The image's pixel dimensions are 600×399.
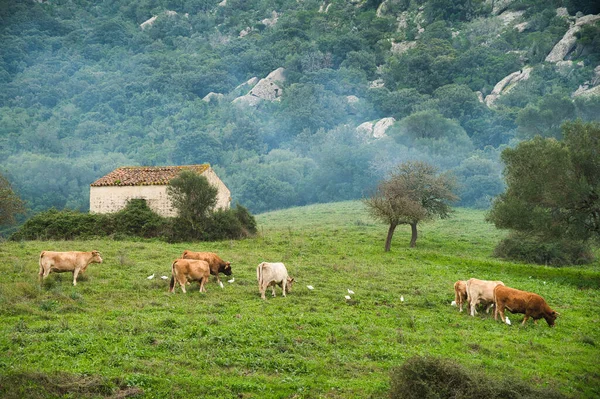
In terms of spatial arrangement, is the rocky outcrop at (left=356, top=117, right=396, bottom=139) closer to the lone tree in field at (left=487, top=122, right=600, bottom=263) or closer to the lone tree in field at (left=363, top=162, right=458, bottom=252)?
the lone tree in field at (left=363, top=162, right=458, bottom=252)

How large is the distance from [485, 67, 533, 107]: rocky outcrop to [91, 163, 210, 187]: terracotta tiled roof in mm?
114135

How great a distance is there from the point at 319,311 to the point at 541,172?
20258 mm

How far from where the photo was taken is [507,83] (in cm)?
15488

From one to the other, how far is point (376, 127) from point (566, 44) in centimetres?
5689

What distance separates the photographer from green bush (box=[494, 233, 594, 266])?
3838cm

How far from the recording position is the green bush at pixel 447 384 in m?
11.9

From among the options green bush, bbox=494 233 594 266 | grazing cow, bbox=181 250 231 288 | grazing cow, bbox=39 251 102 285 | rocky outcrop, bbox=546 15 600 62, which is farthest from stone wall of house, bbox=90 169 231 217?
rocky outcrop, bbox=546 15 600 62

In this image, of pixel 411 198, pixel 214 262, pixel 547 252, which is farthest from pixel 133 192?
pixel 547 252

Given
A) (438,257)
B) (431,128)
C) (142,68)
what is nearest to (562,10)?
(431,128)

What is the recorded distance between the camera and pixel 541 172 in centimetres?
3425

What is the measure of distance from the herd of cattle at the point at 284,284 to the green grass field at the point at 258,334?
475mm

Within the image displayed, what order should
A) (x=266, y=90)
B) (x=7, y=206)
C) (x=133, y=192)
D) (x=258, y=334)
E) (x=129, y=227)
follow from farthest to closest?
(x=266, y=90) < (x=133, y=192) < (x=129, y=227) < (x=7, y=206) < (x=258, y=334)

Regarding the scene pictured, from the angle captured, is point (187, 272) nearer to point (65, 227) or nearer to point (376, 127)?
point (65, 227)

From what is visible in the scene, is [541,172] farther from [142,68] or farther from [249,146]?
[142,68]
